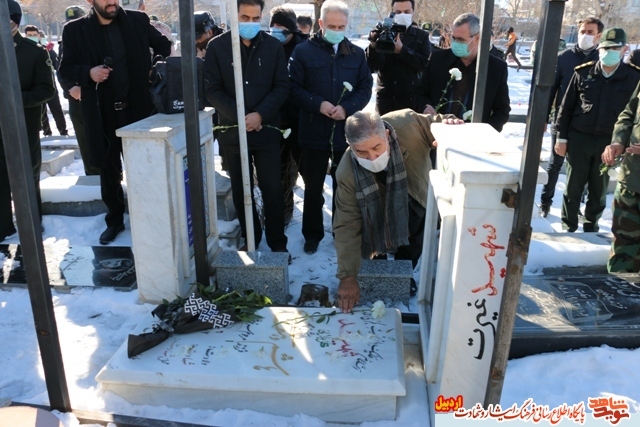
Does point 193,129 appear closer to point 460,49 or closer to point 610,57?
point 460,49

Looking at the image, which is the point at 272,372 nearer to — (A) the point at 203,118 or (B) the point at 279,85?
(A) the point at 203,118

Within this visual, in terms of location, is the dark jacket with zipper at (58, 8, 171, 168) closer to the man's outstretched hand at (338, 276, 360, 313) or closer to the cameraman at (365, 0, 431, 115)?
the cameraman at (365, 0, 431, 115)

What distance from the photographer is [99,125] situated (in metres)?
4.20

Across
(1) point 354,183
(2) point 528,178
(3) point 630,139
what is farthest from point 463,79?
(2) point 528,178

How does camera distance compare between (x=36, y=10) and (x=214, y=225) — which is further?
(x=36, y=10)

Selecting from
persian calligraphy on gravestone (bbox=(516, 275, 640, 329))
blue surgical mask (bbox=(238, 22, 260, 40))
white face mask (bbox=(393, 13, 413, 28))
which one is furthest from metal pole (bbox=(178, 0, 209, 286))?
white face mask (bbox=(393, 13, 413, 28))

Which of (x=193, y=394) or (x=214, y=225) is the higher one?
(x=214, y=225)

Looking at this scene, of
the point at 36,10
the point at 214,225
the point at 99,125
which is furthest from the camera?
the point at 36,10

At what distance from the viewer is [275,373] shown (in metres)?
2.50

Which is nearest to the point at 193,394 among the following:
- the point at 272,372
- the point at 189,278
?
the point at 272,372

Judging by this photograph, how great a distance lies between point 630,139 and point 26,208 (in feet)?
12.3

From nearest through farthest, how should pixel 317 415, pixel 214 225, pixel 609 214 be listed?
pixel 317 415 < pixel 214 225 < pixel 609 214

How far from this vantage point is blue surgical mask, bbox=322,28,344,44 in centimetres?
401

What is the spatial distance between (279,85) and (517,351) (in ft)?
7.81
